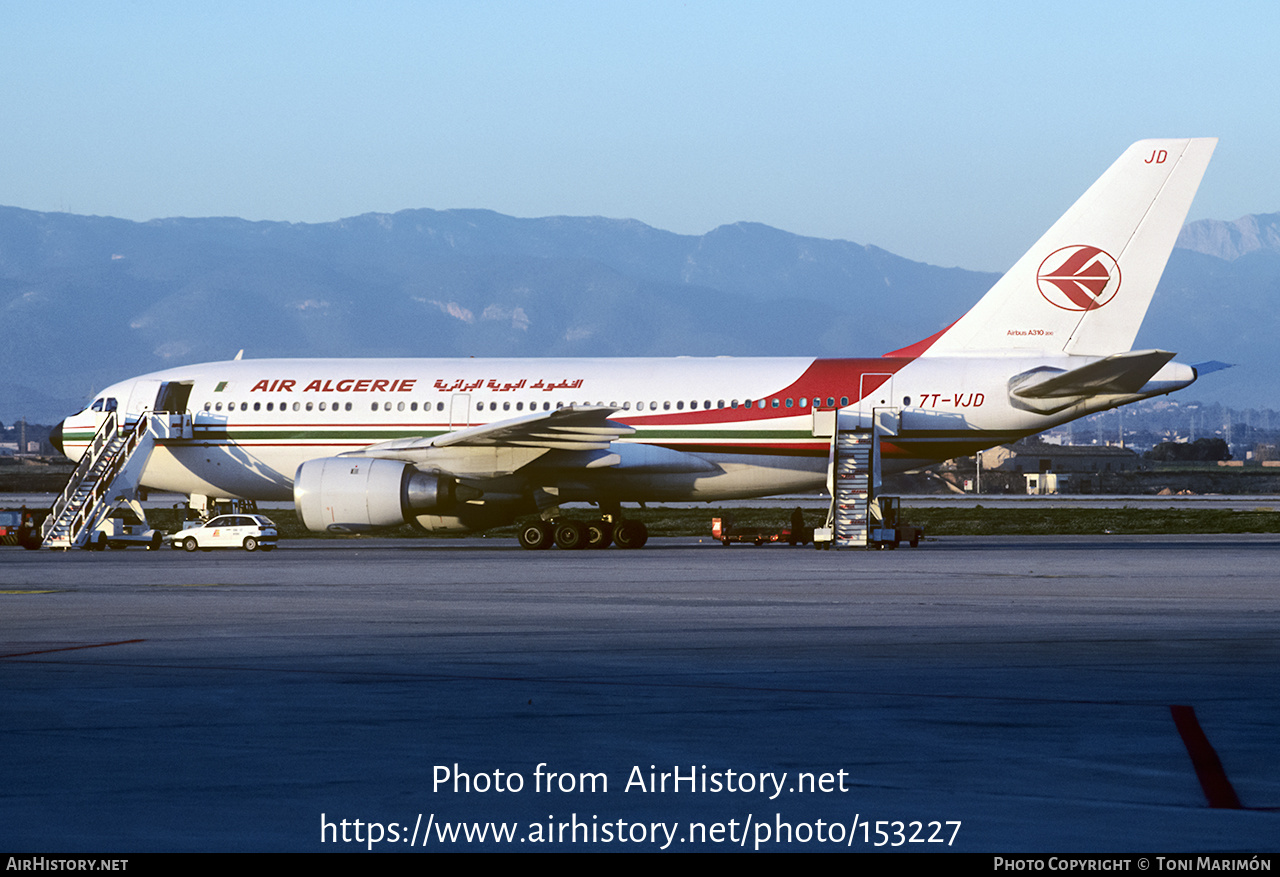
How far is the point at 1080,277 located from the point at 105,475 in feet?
73.1

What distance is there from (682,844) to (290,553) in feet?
89.9

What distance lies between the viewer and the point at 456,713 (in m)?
10.1

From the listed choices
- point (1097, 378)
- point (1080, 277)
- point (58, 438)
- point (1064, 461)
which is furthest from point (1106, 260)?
point (1064, 461)

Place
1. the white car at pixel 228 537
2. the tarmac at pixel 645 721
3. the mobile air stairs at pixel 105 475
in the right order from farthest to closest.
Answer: the white car at pixel 228 537 → the mobile air stairs at pixel 105 475 → the tarmac at pixel 645 721

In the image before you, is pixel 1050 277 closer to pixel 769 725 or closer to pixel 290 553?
pixel 290 553

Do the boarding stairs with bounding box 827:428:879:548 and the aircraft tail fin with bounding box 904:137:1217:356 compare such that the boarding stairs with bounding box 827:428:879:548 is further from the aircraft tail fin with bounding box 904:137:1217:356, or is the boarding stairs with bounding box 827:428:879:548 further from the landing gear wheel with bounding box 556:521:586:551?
the landing gear wheel with bounding box 556:521:586:551

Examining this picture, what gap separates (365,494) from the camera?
31812mm

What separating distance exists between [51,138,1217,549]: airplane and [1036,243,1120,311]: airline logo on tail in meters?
0.03

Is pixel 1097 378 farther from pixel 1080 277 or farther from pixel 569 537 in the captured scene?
pixel 569 537

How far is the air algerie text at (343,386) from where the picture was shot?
35.5 meters

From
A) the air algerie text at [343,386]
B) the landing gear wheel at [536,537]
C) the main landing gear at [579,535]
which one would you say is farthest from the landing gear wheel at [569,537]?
the air algerie text at [343,386]

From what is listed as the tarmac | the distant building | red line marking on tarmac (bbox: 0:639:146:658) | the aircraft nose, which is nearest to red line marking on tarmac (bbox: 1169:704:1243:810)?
the tarmac

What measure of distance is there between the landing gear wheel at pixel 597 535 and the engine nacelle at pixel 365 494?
142 inches

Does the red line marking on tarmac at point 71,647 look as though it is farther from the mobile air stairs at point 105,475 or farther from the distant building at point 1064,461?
the distant building at point 1064,461
